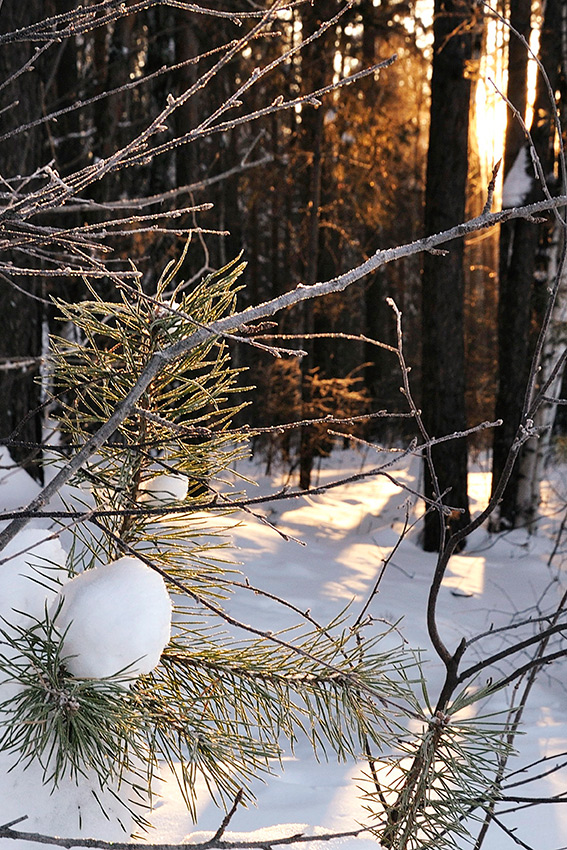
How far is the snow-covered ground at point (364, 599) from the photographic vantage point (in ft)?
5.70

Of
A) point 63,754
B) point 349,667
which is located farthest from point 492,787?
point 63,754

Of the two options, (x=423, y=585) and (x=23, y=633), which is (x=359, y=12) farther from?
(x=23, y=633)

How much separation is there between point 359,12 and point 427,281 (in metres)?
3.89

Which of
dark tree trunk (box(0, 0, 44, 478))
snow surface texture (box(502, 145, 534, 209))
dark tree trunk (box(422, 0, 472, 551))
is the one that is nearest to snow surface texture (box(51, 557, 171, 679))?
dark tree trunk (box(0, 0, 44, 478))

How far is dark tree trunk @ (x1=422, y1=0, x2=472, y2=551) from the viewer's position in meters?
5.95

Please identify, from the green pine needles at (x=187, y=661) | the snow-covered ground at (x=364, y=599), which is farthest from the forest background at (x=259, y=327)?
the snow-covered ground at (x=364, y=599)

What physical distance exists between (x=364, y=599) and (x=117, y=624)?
3659 millimetres

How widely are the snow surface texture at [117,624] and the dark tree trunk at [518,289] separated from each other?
5.47 m

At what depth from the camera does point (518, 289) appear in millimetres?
6492

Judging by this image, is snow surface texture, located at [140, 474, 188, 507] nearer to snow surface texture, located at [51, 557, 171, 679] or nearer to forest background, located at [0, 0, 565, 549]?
snow surface texture, located at [51, 557, 171, 679]

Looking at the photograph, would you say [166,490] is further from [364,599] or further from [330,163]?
[330,163]

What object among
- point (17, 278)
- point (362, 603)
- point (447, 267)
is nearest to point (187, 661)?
point (17, 278)

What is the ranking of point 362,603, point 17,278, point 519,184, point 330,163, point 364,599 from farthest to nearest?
1. point 330,163
2. point 519,184
3. point 364,599
4. point 362,603
5. point 17,278

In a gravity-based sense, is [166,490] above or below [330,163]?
below
